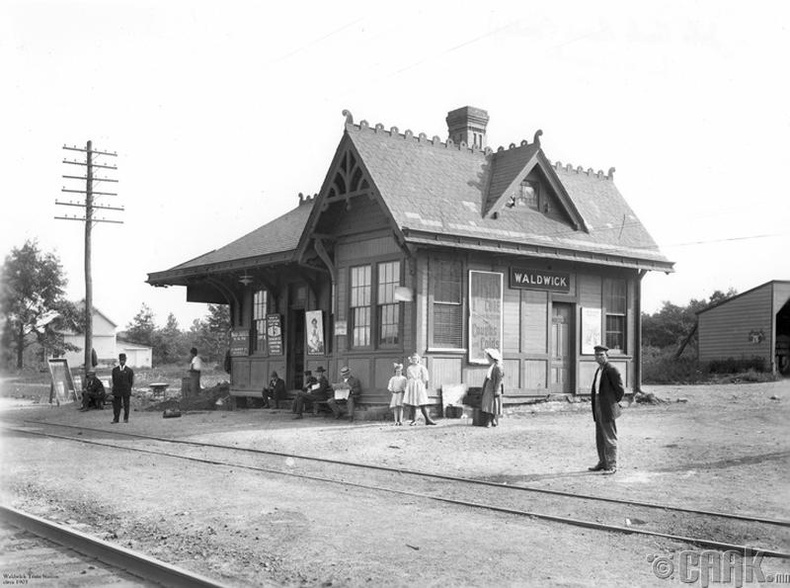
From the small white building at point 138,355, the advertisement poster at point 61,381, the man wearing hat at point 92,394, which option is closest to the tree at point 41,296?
the small white building at point 138,355

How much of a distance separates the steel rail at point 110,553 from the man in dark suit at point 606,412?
684 centimetres

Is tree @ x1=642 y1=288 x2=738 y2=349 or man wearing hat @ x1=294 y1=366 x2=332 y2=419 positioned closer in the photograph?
man wearing hat @ x1=294 y1=366 x2=332 y2=419

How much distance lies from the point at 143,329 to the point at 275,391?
308ft

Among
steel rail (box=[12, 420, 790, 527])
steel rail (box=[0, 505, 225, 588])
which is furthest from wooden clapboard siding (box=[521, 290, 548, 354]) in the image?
steel rail (box=[0, 505, 225, 588])

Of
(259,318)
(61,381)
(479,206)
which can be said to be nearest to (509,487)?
(479,206)

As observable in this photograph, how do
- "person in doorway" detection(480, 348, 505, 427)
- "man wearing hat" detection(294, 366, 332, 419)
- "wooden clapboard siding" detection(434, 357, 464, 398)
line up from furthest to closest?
"man wearing hat" detection(294, 366, 332, 419) < "wooden clapboard siding" detection(434, 357, 464, 398) < "person in doorway" detection(480, 348, 505, 427)

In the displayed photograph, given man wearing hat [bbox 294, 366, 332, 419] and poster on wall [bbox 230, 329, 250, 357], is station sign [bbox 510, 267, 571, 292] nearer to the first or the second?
man wearing hat [bbox 294, 366, 332, 419]

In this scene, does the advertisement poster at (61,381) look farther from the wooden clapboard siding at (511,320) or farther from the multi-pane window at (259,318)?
the wooden clapboard siding at (511,320)

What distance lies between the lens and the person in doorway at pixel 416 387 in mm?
18109

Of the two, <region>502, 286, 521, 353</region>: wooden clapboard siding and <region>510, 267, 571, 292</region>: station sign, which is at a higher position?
<region>510, 267, 571, 292</region>: station sign

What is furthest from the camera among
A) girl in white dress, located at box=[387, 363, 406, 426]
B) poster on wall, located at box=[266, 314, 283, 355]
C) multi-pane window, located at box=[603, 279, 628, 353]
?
poster on wall, located at box=[266, 314, 283, 355]

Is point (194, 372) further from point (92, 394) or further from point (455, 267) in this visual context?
point (455, 267)

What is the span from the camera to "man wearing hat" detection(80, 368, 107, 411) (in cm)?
2708

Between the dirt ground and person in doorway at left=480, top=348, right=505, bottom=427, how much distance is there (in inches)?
16.9
